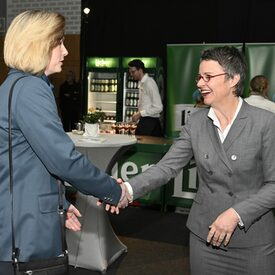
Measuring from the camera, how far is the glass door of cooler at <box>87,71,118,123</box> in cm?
916

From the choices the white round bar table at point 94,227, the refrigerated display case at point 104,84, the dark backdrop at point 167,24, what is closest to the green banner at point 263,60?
the dark backdrop at point 167,24

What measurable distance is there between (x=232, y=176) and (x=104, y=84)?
7605 mm

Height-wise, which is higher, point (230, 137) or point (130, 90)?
point (230, 137)

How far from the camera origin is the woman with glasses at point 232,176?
176cm

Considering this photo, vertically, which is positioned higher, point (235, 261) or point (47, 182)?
point (47, 182)

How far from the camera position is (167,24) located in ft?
28.5

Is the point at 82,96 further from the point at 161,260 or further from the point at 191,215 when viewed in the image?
the point at 191,215

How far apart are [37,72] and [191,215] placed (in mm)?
886

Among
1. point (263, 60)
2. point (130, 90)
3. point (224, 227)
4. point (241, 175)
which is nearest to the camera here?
point (224, 227)

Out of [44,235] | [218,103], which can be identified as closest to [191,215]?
[218,103]

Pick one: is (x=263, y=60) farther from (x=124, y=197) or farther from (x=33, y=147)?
(x=33, y=147)

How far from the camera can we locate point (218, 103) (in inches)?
73.7

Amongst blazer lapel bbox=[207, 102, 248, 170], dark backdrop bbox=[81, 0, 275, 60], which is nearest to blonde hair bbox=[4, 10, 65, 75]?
blazer lapel bbox=[207, 102, 248, 170]

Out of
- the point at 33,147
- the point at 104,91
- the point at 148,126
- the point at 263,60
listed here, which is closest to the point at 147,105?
the point at 148,126
